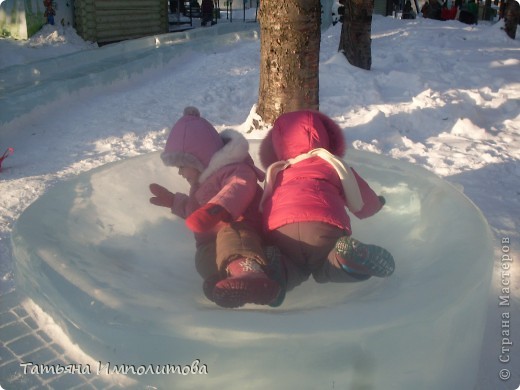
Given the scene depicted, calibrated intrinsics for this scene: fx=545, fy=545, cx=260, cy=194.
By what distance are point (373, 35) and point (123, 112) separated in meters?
8.50

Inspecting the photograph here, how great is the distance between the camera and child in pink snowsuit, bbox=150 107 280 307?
6.18ft

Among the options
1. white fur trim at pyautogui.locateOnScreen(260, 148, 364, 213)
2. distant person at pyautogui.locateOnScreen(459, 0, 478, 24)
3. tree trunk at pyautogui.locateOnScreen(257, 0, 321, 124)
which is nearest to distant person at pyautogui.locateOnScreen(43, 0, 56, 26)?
tree trunk at pyautogui.locateOnScreen(257, 0, 321, 124)

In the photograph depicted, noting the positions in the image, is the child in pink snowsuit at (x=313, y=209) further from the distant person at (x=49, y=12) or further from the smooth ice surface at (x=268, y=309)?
the distant person at (x=49, y=12)

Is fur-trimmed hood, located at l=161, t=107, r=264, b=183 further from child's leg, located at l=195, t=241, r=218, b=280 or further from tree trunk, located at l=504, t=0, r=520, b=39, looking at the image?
tree trunk, located at l=504, t=0, r=520, b=39

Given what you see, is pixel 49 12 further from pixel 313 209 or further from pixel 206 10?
pixel 313 209

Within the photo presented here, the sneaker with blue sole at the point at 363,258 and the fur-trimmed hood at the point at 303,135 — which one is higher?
the fur-trimmed hood at the point at 303,135

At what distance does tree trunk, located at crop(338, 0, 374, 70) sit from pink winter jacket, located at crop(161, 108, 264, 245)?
5743 mm

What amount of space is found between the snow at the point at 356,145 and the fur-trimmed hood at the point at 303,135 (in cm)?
60

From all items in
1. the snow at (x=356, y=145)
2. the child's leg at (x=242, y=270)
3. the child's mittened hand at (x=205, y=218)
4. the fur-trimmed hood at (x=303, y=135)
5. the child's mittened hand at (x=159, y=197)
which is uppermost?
the fur-trimmed hood at (x=303, y=135)

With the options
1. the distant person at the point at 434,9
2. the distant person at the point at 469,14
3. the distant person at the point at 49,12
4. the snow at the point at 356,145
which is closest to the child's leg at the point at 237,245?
the snow at the point at 356,145

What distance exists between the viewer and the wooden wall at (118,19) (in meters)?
12.3

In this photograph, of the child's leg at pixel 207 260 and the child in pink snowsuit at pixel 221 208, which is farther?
the child's leg at pixel 207 260

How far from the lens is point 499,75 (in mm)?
8703

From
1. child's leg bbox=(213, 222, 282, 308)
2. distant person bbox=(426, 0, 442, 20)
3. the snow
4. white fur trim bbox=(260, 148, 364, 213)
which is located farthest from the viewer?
distant person bbox=(426, 0, 442, 20)
